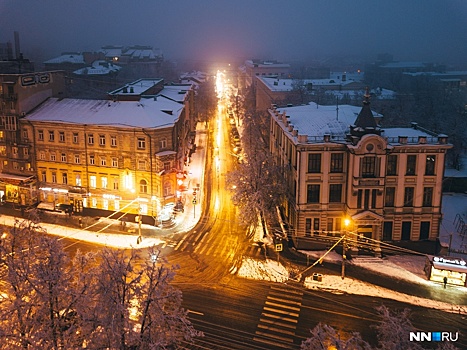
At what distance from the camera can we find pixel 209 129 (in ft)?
384

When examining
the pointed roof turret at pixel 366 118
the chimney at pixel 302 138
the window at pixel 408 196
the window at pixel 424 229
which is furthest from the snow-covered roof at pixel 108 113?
the window at pixel 424 229

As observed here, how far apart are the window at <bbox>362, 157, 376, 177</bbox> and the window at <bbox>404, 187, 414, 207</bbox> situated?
4239 millimetres

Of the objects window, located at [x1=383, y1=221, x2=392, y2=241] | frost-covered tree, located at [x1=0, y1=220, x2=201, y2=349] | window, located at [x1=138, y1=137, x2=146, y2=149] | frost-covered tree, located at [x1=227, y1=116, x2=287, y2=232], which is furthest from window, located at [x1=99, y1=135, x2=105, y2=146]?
frost-covered tree, located at [x1=0, y1=220, x2=201, y2=349]

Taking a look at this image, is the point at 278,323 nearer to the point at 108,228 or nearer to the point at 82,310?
the point at 82,310

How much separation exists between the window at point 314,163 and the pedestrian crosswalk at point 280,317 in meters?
13.1

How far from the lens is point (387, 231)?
160ft

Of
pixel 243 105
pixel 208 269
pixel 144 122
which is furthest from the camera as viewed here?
pixel 243 105

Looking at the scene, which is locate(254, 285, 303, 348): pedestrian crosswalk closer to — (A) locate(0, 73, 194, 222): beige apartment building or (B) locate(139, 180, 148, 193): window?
(A) locate(0, 73, 194, 222): beige apartment building

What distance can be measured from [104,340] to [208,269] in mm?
23141

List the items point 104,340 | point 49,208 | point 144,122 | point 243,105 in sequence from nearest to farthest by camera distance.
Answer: point 104,340 → point 144,122 → point 49,208 → point 243,105

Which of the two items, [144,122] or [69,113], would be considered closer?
[144,122]

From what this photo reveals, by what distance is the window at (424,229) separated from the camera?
48.8m

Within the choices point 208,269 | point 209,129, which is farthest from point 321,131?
point 209,129

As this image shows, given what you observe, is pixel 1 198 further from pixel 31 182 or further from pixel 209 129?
pixel 209 129
